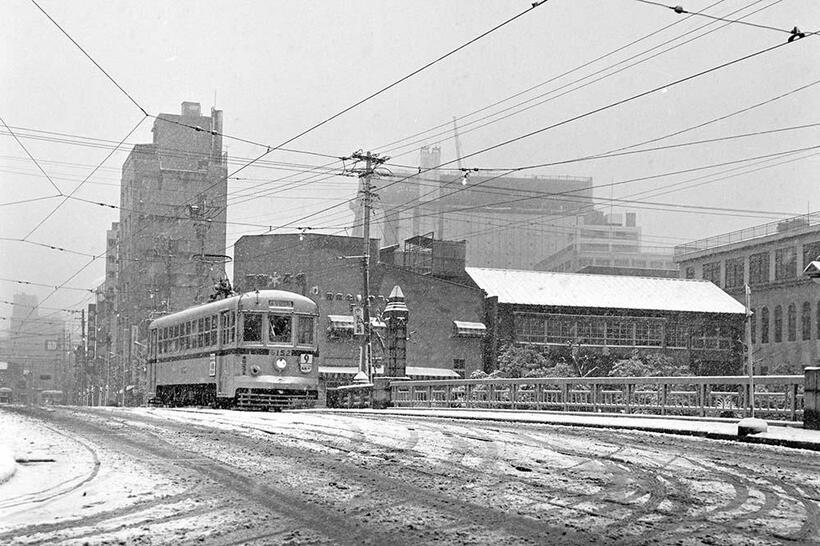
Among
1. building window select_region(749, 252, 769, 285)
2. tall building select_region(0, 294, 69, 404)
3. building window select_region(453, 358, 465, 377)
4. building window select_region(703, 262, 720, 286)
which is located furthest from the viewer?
tall building select_region(0, 294, 69, 404)

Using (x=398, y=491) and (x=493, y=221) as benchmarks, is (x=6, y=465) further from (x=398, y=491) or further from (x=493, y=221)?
(x=493, y=221)

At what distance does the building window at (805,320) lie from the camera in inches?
2778

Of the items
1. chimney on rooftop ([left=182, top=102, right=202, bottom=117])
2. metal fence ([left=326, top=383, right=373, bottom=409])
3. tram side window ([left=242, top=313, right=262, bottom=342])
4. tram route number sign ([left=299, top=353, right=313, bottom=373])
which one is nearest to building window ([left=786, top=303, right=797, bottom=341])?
metal fence ([left=326, top=383, right=373, bottom=409])

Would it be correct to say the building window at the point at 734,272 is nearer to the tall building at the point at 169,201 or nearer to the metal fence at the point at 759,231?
the metal fence at the point at 759,231

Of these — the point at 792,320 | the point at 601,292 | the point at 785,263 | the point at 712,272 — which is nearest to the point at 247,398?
the point at 601,292

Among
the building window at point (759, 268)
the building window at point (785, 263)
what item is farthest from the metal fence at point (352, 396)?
the building window at point (759, 268)

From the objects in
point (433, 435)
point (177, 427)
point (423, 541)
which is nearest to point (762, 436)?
point (433, 435)

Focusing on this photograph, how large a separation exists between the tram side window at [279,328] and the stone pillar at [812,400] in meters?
14.7

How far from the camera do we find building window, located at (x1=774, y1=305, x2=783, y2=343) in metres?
73.2

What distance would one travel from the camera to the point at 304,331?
91.1ft

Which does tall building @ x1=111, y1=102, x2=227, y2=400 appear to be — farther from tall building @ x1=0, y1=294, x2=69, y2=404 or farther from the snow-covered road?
the snow-covered road

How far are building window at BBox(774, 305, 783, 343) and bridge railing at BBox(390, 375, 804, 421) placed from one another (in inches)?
1898

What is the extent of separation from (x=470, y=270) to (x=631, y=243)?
9477cm

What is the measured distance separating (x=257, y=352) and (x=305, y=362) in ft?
5.35
